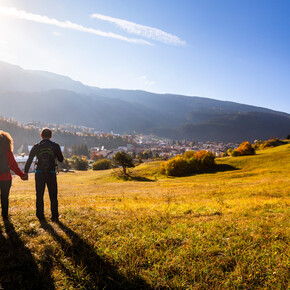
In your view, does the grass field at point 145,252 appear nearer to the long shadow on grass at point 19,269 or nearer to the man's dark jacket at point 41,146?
the long shadow on grass at point 19,269

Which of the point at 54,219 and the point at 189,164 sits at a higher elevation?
the point at 54,219

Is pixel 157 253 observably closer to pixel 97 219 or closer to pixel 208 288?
pixel 208 288

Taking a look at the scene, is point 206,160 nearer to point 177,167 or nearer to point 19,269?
point 177,167

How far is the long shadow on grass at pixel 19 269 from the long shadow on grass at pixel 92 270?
51 cm

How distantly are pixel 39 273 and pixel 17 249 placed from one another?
4.63 feet

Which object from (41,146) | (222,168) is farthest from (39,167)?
(222,168)

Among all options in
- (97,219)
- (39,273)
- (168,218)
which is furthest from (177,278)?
(97,219)

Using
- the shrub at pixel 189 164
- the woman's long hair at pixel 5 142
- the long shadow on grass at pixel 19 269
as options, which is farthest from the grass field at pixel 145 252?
the shrub at pixel 189 164

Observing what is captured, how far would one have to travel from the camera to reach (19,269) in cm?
416

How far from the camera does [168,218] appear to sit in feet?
24.7

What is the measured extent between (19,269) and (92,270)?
1.65m

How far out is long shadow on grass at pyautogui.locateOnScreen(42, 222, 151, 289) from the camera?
3.70 metres

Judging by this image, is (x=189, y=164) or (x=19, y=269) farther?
(x=189, y=164)

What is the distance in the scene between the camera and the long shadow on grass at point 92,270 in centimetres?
370
